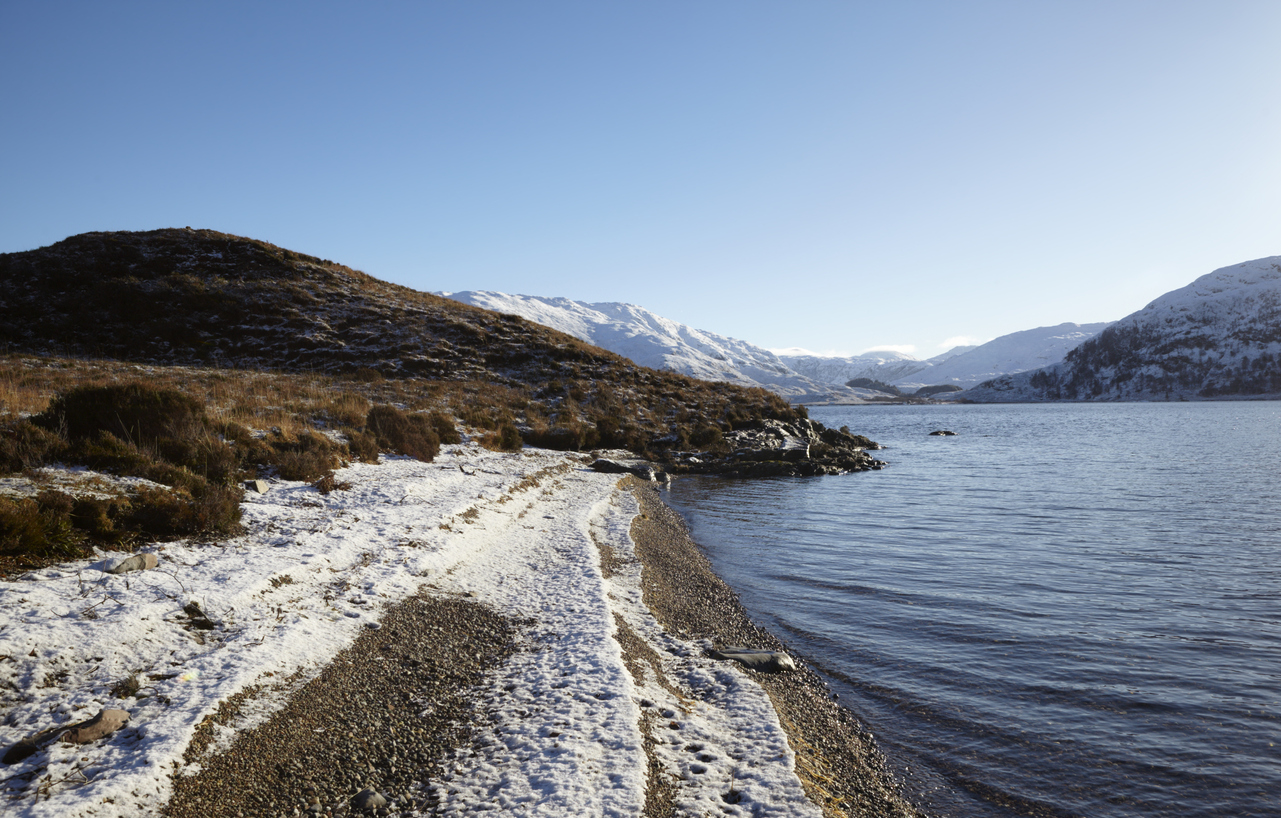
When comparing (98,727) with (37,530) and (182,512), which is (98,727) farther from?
(182,512)

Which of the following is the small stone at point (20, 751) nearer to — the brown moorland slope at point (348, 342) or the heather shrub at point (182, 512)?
the heather shrub at point (182, 512)

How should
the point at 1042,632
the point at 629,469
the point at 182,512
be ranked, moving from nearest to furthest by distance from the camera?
1. the point at 182,512
2. the point at 1042,632
3. the point at 629,469

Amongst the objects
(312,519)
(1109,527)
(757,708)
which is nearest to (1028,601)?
(757,708)

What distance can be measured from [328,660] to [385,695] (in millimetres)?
1125

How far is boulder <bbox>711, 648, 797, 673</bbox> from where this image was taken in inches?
377

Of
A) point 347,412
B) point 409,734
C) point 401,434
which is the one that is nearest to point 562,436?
point 401,434

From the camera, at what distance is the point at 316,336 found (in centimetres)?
4594

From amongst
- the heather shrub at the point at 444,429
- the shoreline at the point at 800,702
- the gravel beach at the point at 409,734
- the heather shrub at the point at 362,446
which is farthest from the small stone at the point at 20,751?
the heather shrub at the point at 444,429

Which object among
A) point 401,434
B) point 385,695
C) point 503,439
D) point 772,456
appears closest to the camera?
point 385,695

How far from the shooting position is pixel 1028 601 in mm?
13625

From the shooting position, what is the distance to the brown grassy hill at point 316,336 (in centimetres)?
3984

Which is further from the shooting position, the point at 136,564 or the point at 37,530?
the point at 136,564

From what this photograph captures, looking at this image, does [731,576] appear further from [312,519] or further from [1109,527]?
[1109,527]

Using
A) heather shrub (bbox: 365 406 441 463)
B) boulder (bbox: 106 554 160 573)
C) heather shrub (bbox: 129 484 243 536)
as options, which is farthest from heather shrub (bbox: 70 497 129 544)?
heather shrub (bbox: 365 406 441 463)
